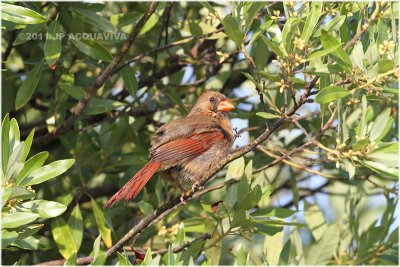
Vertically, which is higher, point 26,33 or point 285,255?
point 26,33

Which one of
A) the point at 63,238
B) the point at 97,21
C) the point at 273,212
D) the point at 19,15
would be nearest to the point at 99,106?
the point at 97,21

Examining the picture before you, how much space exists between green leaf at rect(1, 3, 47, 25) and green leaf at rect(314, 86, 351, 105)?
149cm

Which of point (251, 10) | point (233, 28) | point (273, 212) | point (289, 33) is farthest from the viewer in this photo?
point (273, 212)

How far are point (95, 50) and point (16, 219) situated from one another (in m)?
1.76

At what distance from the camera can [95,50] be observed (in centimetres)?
485

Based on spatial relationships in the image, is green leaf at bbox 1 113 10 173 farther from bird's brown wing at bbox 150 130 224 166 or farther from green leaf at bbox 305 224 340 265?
green leaf at bbox 305 224 340 265

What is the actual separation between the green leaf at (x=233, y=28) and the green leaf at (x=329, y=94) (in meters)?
0.59

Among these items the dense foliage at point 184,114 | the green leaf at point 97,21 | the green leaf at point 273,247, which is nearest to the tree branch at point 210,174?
the dense foliage at point 184,114

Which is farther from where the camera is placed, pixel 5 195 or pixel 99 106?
pixel 99 106

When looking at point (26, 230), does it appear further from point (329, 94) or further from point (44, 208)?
point (329, 94)

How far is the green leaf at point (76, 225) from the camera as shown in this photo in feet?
15.6

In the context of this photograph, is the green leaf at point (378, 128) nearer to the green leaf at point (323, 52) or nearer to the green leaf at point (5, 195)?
the green leaf at point (323, 52)

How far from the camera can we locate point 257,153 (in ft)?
18.7

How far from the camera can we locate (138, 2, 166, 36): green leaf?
5.16 metres
